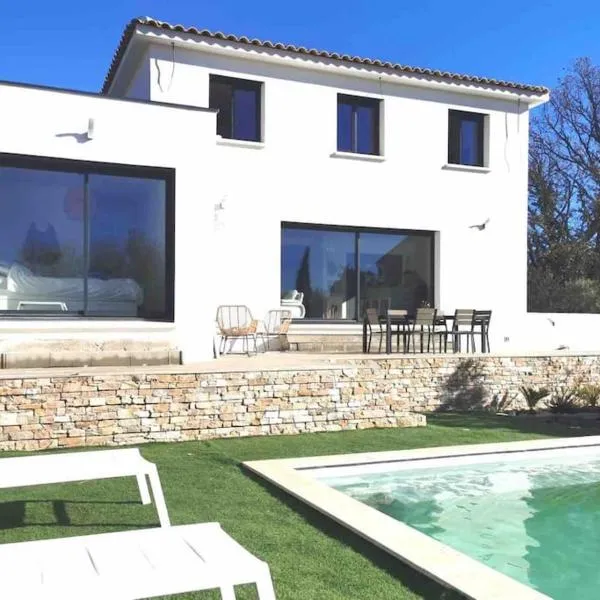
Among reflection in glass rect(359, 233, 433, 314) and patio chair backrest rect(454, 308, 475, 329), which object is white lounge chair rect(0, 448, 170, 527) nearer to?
patio chair backrest rect(454, 308, 475, 329)

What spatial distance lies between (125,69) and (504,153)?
959cm

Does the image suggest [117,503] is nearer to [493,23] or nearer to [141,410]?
[141,410]

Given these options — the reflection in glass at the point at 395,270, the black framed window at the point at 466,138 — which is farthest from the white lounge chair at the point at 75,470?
the black framed window at the point at 466,138

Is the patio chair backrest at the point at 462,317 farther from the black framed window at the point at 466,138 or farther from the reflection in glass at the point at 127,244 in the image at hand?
the reflection in glass at the point at 127,244

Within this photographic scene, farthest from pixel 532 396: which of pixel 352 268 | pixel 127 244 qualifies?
pixel 127 244

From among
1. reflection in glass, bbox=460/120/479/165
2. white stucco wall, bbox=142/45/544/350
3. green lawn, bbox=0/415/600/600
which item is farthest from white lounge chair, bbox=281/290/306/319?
green lawn, bbox=0/415/600/600

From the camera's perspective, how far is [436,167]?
16719 millimetres

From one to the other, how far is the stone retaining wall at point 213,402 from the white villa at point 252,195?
6.36 ft

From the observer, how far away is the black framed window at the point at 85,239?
34.8ft

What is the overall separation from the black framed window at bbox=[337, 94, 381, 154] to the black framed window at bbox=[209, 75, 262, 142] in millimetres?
2097

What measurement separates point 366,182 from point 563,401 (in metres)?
6.56

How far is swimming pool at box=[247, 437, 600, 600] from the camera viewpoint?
473 cm

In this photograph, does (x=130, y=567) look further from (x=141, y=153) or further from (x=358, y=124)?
(x=358, y=124)

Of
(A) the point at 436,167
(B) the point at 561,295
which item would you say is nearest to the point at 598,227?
(B) the point at 561,295
